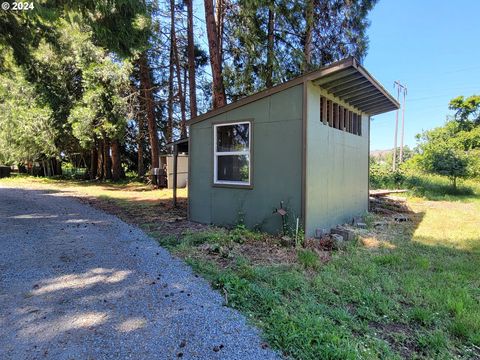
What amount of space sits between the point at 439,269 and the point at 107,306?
13.6 feet

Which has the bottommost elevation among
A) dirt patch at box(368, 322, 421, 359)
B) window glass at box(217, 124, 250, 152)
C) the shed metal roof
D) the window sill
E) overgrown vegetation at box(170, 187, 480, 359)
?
dirt patch at box(368, 322, 421, 359)

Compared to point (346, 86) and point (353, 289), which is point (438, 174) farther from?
point (353, 289)

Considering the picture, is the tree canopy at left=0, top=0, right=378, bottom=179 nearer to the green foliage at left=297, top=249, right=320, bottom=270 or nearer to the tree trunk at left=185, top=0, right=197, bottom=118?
the tree trunk at left=185, top=0, right=197, bottom=118

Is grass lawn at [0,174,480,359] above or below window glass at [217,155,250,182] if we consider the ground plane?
below

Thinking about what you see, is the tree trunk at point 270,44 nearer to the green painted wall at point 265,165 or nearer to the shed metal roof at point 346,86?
the shed metal roof at point 346,86

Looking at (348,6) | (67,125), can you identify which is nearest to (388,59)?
(348,6)

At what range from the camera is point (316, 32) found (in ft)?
34.5

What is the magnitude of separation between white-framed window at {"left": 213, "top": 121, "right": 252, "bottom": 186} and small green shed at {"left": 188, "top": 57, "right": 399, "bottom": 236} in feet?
0.07

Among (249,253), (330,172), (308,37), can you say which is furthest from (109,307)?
(308,37)

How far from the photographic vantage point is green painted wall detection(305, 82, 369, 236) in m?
5.56

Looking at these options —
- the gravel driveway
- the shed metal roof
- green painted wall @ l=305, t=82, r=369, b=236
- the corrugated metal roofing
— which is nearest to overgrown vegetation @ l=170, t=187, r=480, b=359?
the gravel driveway

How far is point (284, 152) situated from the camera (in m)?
5.70

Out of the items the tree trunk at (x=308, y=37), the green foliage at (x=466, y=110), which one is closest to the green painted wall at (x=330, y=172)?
the tree trunk at (x=308, y=37)

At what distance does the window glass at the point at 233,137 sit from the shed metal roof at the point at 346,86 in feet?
1.25
